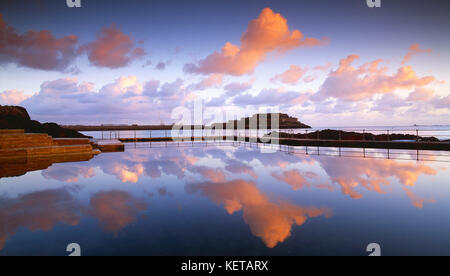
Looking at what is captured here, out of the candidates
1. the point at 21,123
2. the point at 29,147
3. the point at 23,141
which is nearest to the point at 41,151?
the point at 29,147

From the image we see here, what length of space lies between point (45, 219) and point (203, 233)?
3196 mm

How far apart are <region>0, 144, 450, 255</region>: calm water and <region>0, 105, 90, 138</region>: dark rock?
24566mm

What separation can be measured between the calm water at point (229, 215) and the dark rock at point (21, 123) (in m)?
24.6

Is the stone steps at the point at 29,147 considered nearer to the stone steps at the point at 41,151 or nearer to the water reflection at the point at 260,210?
the stone steps at the point at 41,151

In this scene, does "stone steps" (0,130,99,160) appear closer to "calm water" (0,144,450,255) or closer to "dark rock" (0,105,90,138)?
"calm water" (0,144,450,255)

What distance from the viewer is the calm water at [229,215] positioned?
3367 mm

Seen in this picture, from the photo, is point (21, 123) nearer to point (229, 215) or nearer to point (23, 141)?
point (23, 141)

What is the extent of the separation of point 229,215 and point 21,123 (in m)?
33.3

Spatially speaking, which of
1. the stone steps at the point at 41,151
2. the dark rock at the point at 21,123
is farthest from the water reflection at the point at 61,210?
the dark rock at the point at 21,123

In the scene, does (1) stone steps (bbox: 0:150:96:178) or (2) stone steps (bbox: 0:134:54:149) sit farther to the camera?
(2) stone steps (bbox: 0:134:54:149)

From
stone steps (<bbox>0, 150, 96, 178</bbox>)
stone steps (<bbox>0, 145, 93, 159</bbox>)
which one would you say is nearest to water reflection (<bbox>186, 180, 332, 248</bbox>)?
stone steps (<bbox>0, 150, 96, 178</bbox>)

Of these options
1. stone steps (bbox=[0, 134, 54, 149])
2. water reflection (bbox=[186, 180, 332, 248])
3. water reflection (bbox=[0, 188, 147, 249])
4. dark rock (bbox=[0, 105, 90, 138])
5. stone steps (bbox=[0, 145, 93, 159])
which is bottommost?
water reflection (bbox=[0, 188, 147, 249])

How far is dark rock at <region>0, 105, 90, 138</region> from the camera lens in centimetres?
2614
